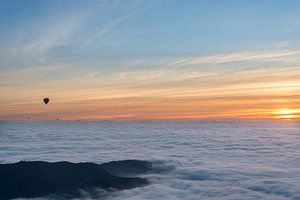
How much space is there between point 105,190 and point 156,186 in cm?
346

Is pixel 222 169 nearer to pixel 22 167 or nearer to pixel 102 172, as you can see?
pixel 102 172

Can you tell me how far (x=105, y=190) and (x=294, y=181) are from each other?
13051mm

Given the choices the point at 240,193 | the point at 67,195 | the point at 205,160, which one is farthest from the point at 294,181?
the point at 67,195

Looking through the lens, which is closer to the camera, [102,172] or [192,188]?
[192,188]

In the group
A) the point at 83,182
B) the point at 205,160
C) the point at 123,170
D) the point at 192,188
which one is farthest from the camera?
the point at 205,160

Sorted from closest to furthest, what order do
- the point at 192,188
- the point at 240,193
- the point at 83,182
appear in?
the point at 240,193 < the point at 192,188 < the point at 83,182

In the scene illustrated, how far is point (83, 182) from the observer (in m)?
29.1

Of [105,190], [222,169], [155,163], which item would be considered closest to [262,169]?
[222,169]

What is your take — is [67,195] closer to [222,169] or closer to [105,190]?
[105,190]

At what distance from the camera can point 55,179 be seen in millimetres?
29141

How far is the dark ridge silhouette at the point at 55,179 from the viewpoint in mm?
26953

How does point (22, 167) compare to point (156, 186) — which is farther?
point (22, 167)

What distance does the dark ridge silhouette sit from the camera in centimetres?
2695

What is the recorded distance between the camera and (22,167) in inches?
1219
